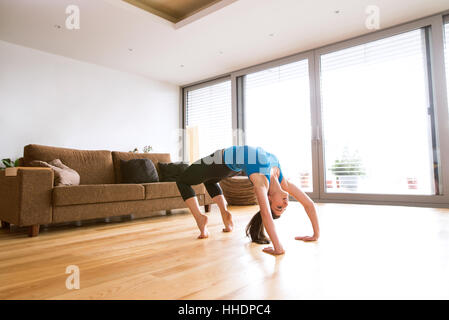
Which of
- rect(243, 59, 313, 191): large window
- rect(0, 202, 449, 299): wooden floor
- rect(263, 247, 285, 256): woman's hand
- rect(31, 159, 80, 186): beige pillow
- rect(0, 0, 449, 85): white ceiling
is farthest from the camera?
rect(243, 59, 313, 191): large window

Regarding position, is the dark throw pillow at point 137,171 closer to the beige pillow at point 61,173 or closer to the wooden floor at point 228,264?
the beige pillow at point 61,173

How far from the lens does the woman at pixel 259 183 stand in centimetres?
173

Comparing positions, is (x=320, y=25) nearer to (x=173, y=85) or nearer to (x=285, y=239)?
(x=285, y=239)

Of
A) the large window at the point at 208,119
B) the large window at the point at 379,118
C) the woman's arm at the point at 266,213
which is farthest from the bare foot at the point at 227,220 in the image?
the large window at the point at 208,119

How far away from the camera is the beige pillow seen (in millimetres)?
2832

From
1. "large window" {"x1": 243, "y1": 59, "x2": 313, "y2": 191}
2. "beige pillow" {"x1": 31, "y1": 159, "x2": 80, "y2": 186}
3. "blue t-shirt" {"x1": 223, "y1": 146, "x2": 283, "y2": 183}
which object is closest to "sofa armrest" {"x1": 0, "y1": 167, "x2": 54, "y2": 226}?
"beige pillow" {"x1": 31, "y1": 159, "x2": 80, "y2": 186}

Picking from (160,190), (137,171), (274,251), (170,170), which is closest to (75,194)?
(160,190)

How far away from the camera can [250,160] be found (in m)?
1.87

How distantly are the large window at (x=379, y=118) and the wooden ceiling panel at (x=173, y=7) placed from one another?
2216mm

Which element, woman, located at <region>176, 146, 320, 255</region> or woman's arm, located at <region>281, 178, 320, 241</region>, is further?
woman's arm, located at <region>281, 178, 320, 241</region>

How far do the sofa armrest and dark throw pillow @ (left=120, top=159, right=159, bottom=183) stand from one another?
1166mm

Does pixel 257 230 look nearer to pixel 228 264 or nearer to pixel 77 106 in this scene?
pixel 228 264

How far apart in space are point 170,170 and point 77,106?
245 centimetres

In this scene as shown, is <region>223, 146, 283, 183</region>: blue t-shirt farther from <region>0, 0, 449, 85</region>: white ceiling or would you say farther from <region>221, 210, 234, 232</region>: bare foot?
<region>0, 0, 449, 85</region>: white ceiling
